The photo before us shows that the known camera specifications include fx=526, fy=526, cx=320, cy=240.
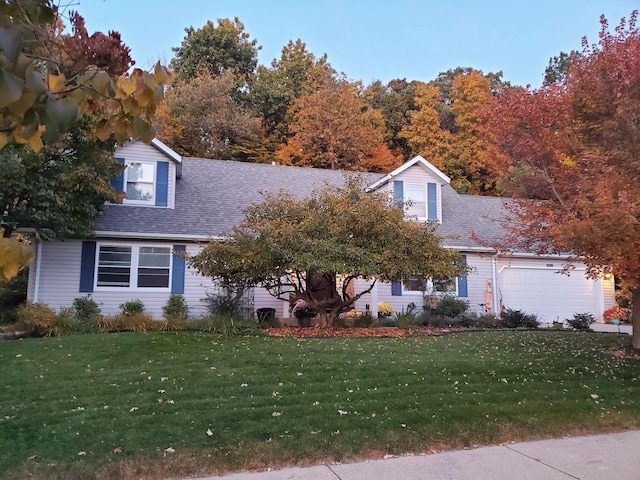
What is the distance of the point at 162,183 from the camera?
17.1m

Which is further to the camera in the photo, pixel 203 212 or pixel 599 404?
pixel 203 212

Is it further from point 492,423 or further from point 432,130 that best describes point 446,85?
point 492,423

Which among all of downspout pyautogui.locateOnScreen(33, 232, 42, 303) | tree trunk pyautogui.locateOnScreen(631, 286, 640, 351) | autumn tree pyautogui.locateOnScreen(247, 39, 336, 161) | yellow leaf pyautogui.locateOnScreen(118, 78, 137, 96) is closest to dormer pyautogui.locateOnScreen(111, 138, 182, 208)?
downspout pyautogui.locateOnScreen(33, 232, 42, 303)

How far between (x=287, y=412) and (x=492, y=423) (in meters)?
2.35

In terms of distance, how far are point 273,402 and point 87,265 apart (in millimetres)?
11002

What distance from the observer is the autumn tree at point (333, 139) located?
31.5 metres

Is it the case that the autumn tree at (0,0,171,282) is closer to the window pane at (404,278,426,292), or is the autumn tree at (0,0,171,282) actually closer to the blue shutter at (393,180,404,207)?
the window pane at (404,278,426,292)

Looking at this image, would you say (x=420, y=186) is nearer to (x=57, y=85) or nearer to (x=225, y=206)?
(x=225, y=206)

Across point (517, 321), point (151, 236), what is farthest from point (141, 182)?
point (517, 321)

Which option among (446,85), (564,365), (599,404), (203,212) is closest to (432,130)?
(446,85)

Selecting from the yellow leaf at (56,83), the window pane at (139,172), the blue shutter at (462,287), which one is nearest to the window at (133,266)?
the window pane at (139,172)

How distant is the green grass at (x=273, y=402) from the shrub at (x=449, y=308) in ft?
20.3

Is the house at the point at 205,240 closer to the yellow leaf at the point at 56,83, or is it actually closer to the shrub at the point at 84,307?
the shrub at the point at 84,307

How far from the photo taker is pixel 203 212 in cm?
1747
